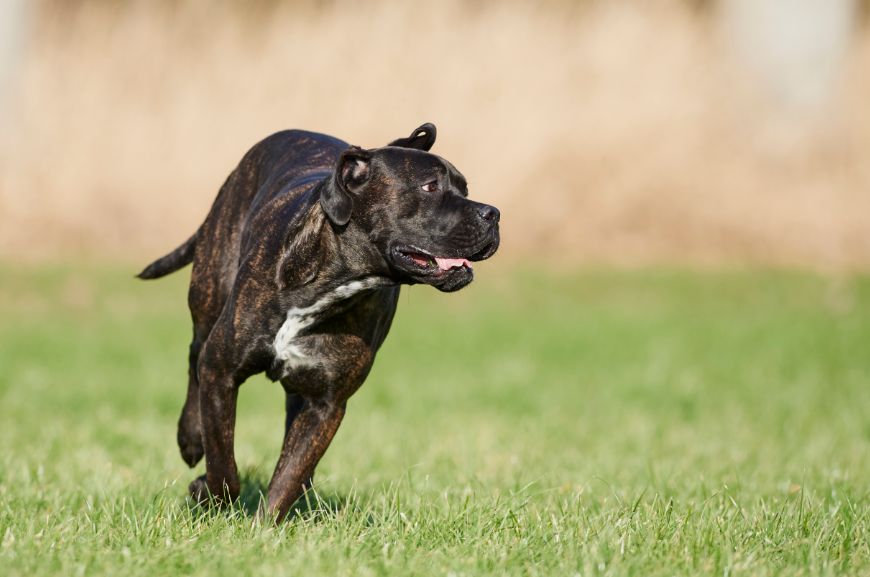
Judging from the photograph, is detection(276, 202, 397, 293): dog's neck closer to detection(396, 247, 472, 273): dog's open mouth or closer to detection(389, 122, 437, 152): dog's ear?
detection(396, 247, 472, 273): dog's open mouth

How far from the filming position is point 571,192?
17.5 meters

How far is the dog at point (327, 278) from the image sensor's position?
16.8ft

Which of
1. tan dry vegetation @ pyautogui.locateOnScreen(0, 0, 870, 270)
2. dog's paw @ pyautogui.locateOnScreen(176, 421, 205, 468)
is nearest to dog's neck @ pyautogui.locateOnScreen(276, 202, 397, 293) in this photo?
dog's paw @ pyautogui.locateOnScreen(176, 421, 205, 468)

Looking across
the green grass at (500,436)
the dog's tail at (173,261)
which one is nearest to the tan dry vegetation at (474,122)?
the green grass at (500,436)

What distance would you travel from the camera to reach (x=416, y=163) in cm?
524

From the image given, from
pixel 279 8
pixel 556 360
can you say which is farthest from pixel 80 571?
pixel 279 8

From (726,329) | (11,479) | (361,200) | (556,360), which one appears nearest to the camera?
(361,200)

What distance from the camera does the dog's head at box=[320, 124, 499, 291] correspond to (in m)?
5.07

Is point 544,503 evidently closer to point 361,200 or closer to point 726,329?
point 361,200

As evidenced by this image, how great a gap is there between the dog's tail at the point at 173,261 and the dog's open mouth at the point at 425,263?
5.79 ft

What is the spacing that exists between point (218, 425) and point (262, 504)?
43cm

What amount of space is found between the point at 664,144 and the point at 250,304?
508 inches

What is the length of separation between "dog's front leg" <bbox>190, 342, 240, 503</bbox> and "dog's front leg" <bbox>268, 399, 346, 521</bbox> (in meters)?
0.21

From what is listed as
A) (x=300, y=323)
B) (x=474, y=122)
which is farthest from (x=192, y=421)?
(x=474, y=122)
